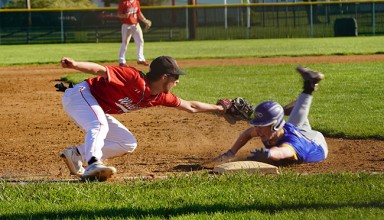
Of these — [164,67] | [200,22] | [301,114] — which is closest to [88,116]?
[164,67]

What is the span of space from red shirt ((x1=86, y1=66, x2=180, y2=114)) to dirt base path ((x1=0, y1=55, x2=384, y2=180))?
2.07 ft

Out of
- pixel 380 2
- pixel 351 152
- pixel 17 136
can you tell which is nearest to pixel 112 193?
pixel 351 152

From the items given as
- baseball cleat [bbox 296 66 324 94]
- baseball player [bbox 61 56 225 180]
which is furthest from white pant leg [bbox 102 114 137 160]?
baseball cleat [bbox 296 66 324 94]

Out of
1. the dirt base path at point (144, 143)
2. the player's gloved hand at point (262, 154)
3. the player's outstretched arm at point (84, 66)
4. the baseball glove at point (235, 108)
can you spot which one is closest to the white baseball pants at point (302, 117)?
the dirt base path at point (144, 143)

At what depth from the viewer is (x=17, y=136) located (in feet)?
32.7

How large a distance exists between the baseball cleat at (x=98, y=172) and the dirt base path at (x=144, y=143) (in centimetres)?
42

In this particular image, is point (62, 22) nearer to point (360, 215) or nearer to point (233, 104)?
point (233, 104)

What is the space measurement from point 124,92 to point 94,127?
40 cm

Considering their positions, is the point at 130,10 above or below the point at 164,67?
above

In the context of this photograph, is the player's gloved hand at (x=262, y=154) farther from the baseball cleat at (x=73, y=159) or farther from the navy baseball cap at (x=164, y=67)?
the baseball cleat at (x=73, y=159)

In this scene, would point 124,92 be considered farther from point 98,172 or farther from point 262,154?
point 262,154

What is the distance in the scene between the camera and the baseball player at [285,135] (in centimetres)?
741

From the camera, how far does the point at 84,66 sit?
671 cm

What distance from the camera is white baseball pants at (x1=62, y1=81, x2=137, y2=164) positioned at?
6.87 meters
